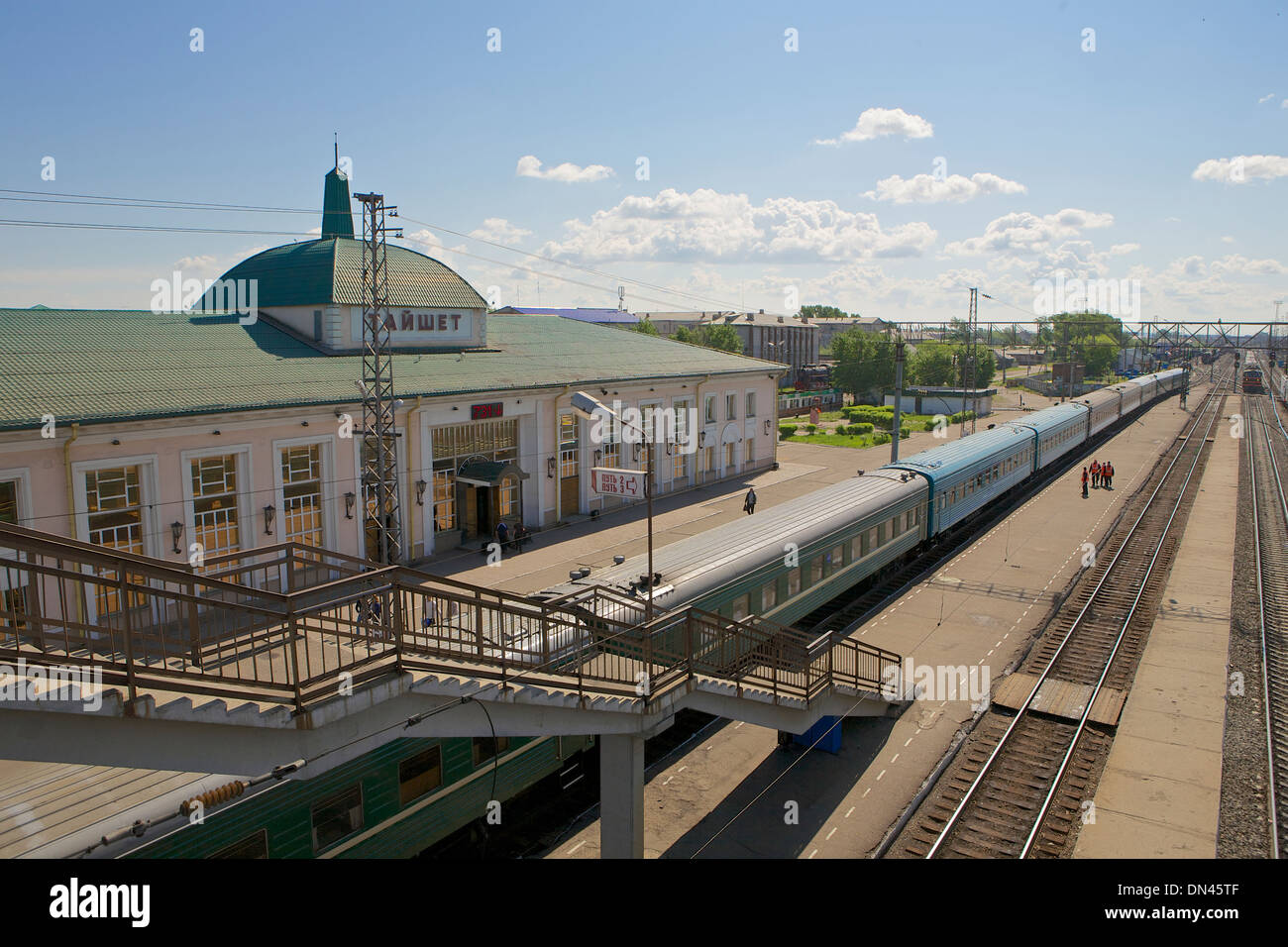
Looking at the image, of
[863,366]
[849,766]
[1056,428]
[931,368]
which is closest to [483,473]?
[849,766]

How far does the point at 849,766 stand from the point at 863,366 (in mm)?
68222

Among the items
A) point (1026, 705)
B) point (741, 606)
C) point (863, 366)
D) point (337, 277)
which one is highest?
point (337, 277)

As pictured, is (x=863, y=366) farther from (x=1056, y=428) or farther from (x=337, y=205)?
(x=337, y=205)

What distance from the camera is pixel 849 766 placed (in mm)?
15367

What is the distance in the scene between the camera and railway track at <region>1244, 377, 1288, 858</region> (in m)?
14.3

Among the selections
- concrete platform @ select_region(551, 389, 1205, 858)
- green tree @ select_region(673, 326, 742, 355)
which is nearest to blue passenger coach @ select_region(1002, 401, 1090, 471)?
concrete platform @ select_region(551, 389, 1205, 858)

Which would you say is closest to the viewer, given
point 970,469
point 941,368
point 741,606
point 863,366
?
point 741,606

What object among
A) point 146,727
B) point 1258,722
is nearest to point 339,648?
point 146,727

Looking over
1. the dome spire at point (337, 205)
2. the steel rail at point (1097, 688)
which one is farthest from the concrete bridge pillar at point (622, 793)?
the dome spire at point (337, 205)

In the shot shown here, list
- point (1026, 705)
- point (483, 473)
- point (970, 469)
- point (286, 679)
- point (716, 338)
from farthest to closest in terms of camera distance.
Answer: point (716, 338)
point (970, 469)
point (483, 473)
point (1026, 705)
point (286, 679)

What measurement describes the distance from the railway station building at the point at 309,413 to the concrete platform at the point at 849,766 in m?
13.4

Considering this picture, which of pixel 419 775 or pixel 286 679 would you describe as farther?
pixel 419 775

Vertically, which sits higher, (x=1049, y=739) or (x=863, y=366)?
(x=863, y=366)

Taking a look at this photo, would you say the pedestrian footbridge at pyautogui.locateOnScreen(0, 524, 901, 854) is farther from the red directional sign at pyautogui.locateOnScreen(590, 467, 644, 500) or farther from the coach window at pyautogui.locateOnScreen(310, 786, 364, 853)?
the red directional sign at pyautogui.locateOnScreen(590, 467, 644, 500)
